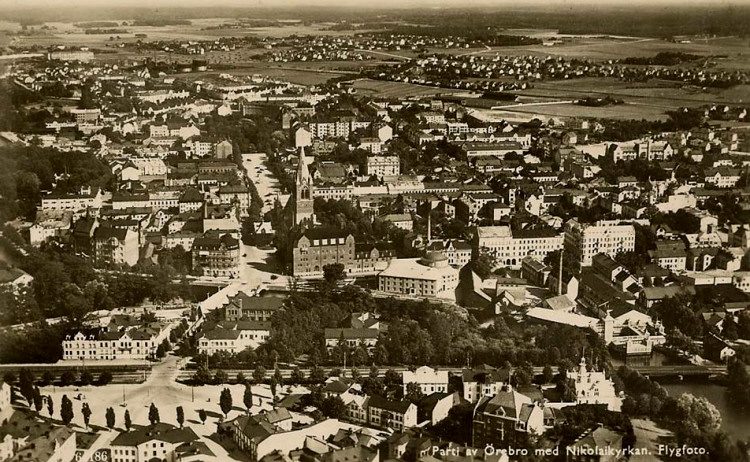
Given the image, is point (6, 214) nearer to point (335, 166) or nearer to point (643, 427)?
point (335, 166)

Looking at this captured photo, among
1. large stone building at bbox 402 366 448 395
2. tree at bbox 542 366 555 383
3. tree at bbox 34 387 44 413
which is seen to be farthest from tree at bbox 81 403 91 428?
tree at bbox 542 366 555 383

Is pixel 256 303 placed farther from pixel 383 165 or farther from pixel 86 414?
pixel 383 165

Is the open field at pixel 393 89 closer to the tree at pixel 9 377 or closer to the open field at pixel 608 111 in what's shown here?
the open field at pixel 608 111

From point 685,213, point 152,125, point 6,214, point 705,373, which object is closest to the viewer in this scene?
point 705,373

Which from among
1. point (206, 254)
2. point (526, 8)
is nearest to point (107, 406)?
point (206, 254)

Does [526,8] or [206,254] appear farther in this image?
[526,8]

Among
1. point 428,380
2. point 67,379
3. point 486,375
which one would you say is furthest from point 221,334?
point 486,375
